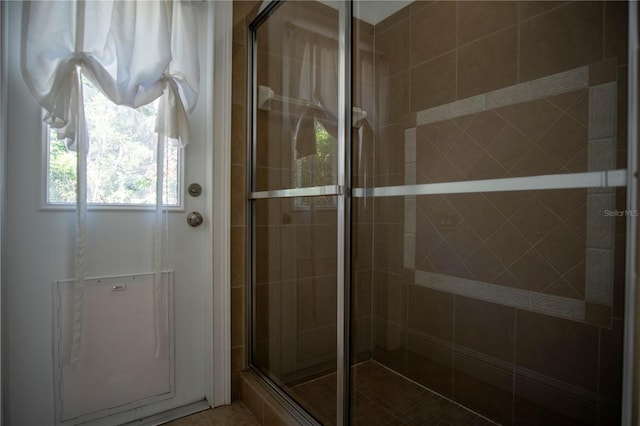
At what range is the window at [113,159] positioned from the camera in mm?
1097

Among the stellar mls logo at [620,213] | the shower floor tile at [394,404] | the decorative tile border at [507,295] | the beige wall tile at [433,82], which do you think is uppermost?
the beige wall tile at [433,82]

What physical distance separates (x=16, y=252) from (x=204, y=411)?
96 cm

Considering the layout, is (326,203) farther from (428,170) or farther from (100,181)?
(100,181)

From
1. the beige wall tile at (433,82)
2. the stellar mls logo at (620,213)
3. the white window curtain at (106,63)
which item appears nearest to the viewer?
the stellar mls logo at (620,213)

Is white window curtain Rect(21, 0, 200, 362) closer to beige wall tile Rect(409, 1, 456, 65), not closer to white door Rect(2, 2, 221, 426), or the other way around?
white door Rect(2, 2, 221, 426)

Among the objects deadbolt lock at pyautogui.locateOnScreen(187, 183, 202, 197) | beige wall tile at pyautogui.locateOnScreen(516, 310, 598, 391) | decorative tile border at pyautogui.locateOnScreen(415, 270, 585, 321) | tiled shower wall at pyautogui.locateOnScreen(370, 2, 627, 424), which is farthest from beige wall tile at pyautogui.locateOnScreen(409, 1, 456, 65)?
deadbolt lock at pyautogui.locateOnScreen(187, 183, 202, 197)

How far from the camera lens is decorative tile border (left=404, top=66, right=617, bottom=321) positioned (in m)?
0.60

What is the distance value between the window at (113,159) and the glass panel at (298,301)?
0.47 metres

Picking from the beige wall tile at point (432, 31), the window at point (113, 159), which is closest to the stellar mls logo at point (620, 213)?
the beige wall tile at point (432, 31)

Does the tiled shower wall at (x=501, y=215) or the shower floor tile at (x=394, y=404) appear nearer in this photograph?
the tiled shower wall at (x=501, y=215)

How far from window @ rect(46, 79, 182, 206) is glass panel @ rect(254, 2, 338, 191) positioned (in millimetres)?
446

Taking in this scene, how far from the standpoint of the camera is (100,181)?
116cm

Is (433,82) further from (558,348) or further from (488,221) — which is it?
(558,348)

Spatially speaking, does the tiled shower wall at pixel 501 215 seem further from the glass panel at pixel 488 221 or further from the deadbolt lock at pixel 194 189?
the deadbolt lock at pixel 194 189
